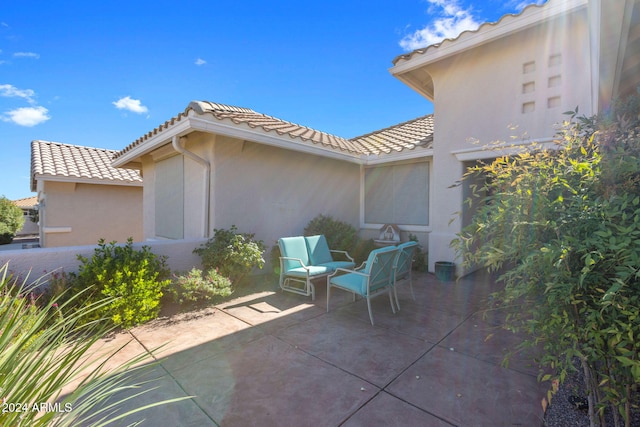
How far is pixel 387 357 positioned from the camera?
319 cm

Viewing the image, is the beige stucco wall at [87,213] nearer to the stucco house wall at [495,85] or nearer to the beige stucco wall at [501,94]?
the stucco house wall at [495,85]

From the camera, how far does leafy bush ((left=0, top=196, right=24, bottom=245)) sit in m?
16.6

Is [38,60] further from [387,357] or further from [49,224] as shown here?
[387,357]

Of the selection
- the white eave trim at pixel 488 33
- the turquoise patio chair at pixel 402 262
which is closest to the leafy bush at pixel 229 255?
the turquoise patio chair at pixel 402 262

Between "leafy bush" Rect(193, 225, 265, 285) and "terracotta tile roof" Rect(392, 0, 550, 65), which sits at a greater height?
"terracotta tile roof" Rect(392, 0, 550, 65)

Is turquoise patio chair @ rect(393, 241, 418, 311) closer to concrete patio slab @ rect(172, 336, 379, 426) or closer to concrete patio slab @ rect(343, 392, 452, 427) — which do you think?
concrete patio slab @ rect(172, 336, 379, 426)

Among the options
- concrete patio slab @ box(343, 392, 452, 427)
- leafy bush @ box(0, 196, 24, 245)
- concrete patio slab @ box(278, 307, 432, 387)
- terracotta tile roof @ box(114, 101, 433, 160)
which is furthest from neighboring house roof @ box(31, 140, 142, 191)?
concrete patio slab @ box(343, 392, 452, 427)

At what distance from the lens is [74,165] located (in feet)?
33.9

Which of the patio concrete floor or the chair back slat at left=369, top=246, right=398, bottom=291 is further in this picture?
the chair back slat at left=369, top=246, right=398, bottom=291

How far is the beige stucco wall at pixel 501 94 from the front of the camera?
18.1ft

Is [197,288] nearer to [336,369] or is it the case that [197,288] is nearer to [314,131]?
[336,369]

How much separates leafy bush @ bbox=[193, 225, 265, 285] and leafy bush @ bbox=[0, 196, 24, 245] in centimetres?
1932

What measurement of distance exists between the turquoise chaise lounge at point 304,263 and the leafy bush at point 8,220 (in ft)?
68.0

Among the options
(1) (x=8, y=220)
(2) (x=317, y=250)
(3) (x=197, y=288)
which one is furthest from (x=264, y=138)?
(1) (x=8, y=220)
